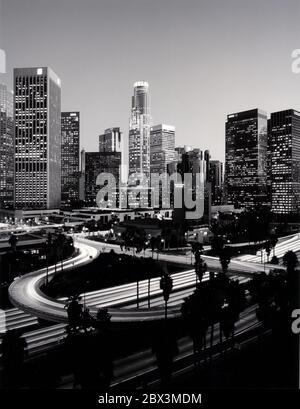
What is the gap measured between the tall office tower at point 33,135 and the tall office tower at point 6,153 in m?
14.5

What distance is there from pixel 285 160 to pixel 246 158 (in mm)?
31396

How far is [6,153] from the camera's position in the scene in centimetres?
16000

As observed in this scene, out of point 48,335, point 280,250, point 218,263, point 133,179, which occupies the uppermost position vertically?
point 133,179

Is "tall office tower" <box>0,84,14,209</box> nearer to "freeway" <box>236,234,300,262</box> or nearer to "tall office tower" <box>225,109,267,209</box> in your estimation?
"tall office tower" <box>225,109,267,209</box>

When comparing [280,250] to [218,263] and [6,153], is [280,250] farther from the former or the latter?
[6,153]

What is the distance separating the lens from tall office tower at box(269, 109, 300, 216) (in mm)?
153375

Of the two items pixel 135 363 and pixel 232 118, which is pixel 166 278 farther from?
pixel 232 118

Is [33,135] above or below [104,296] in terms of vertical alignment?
above

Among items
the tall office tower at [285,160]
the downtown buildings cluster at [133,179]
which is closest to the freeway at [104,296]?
the downtown buildings cluster at [133,179]

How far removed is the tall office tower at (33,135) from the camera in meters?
131

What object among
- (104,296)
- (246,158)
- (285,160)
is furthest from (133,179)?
(104,296)

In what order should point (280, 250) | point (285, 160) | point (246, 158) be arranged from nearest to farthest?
point (280, 250) < point (285, 160) < point (246, 158)

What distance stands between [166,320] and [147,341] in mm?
3176

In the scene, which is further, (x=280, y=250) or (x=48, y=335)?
(x=280, y=250)
